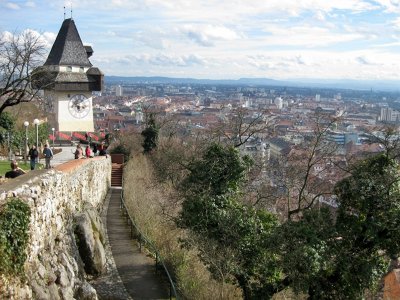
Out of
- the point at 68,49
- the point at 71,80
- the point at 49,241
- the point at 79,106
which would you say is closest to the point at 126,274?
the point at 49,241

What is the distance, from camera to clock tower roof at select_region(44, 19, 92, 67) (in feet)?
137

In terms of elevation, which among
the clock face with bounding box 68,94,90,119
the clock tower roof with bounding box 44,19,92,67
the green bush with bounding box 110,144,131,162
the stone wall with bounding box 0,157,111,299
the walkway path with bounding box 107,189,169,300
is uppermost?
the clock tower roof with bounding box 44,19,92,67

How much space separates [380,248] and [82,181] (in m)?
7.71

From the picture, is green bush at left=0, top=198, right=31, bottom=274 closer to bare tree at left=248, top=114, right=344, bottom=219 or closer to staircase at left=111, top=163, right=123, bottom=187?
bare tree at left=248, top=114, right=344, bottom=219

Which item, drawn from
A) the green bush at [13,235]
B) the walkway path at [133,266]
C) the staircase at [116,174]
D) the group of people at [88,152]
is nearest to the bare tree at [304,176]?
the walkway path at [133,266]

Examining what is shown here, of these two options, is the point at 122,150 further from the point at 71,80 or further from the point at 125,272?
the point at 125,272

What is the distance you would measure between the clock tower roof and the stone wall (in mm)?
32097

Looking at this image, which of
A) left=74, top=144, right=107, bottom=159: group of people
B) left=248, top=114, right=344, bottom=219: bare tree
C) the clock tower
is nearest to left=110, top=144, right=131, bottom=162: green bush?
left=74, top=144, right=107, bottom=159: group of people

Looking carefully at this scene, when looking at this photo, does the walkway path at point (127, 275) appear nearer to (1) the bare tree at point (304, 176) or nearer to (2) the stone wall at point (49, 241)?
(2) the stone wall at point (49, 241)

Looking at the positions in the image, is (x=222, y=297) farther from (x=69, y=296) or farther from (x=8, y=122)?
(x=8, y=122)

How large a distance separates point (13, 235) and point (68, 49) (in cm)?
3795

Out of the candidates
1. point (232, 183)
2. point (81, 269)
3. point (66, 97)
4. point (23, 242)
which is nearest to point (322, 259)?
point (232, 183)

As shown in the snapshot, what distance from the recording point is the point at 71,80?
4166 centimetres

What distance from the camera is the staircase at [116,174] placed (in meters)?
26.0
